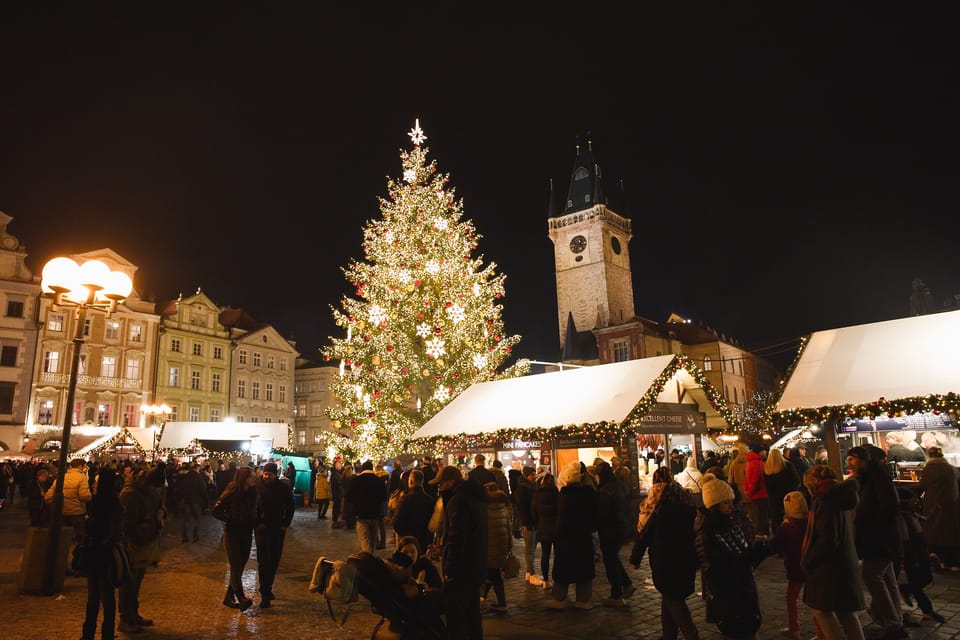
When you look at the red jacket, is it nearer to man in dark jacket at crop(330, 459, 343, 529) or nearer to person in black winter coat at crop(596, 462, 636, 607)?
person in black winter coat at crop(596, 462, 636, 607)

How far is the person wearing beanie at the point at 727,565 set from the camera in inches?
185

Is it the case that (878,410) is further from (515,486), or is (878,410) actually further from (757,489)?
(515,486)

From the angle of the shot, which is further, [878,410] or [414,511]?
[878,410]

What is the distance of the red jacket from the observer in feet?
37.0

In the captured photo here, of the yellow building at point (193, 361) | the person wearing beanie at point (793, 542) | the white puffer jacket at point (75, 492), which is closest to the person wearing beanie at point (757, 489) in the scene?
the person wearing beanie at point (793, 542)

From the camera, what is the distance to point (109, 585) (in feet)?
20.5

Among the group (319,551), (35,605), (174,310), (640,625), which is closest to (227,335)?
(174,310)

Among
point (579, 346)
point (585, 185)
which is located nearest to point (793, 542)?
point (579, 346)

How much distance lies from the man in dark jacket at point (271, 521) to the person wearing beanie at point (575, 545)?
348 centimetres

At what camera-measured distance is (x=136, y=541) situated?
23.8ft

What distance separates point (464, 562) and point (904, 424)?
15.7 m

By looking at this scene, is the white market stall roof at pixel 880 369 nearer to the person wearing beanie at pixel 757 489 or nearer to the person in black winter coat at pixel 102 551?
the person wearing beanie at pixel 757 489

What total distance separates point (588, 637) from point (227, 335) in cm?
4961

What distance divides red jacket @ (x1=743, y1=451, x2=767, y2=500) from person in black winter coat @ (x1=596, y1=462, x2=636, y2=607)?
3.70m
